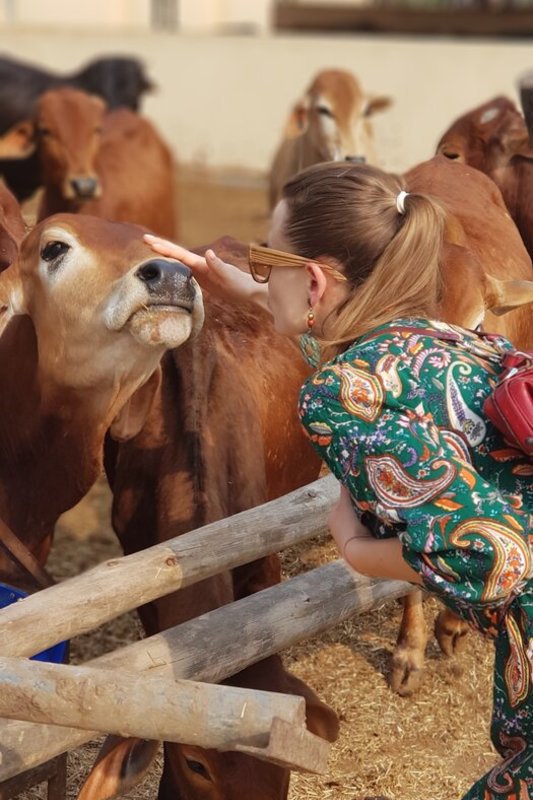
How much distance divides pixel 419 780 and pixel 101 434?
4.75ft

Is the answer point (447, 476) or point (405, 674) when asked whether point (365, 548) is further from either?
point (405, 674)

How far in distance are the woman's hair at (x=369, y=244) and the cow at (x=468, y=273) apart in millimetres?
1162

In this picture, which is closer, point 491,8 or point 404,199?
point 404,199

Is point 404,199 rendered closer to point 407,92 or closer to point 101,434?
point 101,434

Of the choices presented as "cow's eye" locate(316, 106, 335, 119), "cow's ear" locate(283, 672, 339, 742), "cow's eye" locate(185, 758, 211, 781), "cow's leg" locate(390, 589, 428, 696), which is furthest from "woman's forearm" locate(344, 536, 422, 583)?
"cow's eye" locate(316, 106, 335, 119)

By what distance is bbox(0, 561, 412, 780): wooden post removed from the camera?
9.39 feet

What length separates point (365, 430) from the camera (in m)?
2.49

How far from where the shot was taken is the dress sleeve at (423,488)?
2.39 metres

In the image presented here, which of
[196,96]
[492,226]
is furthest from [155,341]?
[196,96]

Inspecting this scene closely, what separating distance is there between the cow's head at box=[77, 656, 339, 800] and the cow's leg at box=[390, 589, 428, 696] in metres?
1.43

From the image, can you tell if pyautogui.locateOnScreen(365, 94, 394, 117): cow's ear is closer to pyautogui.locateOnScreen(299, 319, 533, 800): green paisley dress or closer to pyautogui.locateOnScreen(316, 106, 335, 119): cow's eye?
pyautogui.locateOnScreen(316, 106, 335, 119): cow's eye

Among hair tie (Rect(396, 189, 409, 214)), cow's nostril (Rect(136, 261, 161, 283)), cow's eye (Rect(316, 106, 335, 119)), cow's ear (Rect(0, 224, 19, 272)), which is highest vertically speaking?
hair tie (Rect(396, 189, 409, 214))

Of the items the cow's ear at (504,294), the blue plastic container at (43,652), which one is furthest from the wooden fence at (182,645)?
the cow's ear at (504,294)

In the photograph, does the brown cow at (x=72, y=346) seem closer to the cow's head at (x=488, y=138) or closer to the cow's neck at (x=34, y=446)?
the cow's neck at (x=34, y=446)
